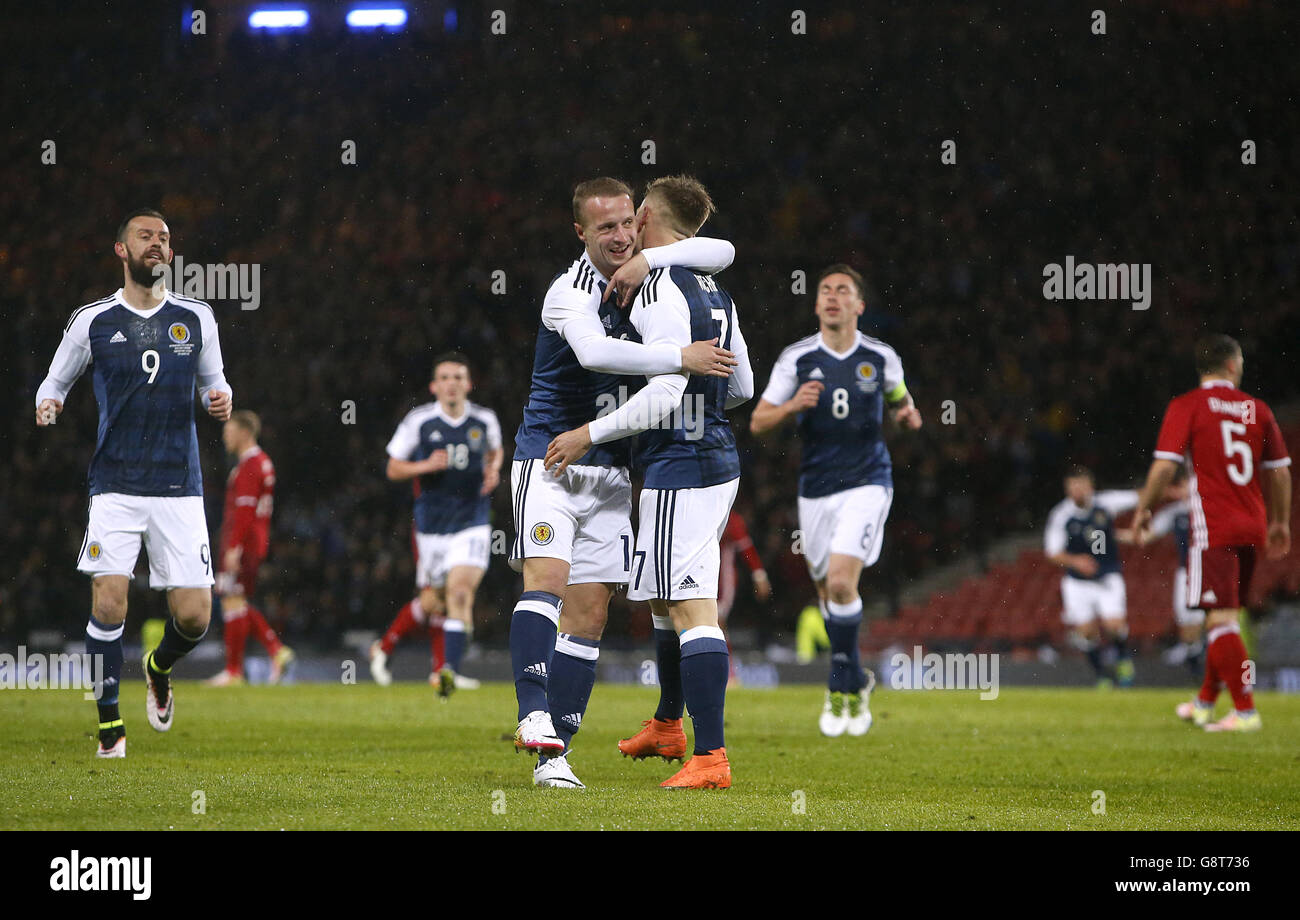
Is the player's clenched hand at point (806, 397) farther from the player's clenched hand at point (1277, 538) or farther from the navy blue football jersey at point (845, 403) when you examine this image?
the player's clenched hand at point (1277, 538)

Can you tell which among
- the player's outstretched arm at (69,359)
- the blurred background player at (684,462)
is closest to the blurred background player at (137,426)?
the player's outstretched arm at (69,359)

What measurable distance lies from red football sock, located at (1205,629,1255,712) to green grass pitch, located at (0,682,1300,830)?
31 cm

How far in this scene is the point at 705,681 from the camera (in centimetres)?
530

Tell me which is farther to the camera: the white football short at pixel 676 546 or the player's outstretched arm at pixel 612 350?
the white football short at pixel 676 546

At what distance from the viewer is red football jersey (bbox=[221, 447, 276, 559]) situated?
1303 centimetres

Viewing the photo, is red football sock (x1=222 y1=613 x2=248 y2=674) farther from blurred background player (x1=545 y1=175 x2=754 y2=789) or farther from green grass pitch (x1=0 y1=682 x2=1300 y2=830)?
blurred background player (x1=545 y1=175 x2=754 y2=789)

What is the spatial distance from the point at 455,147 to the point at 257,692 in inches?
563

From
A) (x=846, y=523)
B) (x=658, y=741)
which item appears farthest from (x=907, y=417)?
(x=658, y=741)

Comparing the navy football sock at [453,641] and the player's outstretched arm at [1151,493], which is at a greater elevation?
the player's outstretched arm at [1151,493]
